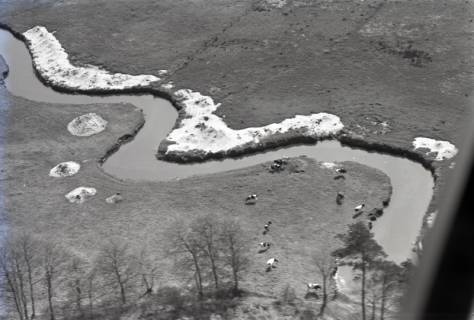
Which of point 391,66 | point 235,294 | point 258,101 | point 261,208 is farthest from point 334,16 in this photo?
point 235,294

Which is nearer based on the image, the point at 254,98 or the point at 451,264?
the point at 451,264

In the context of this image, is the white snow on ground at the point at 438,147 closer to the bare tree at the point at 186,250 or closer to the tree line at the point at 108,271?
the tree line at the point at 108,271

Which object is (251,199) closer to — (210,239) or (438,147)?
(210,239)

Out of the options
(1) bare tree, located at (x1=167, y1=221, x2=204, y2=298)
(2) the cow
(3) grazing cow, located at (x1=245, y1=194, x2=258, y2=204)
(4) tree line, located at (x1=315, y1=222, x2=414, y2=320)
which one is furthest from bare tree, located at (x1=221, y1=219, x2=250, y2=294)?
(2) the cow

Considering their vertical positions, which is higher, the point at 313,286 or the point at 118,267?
the point at 313,286

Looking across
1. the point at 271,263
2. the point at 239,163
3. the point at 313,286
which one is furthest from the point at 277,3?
the point at 313,286

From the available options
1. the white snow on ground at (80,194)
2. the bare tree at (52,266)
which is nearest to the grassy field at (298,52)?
the white snow on ground at (80,194)
